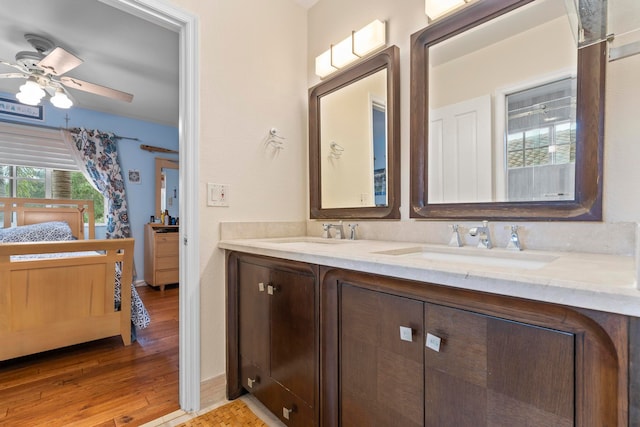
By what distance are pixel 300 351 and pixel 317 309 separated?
0.71 ft

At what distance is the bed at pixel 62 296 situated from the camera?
6.41 feet

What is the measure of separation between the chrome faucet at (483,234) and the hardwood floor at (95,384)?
5.55ft

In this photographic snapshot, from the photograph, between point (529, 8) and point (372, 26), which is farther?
point (372, 26)

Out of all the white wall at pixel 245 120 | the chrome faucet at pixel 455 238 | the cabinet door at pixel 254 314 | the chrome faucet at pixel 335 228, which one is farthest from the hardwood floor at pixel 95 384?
the chrome faucet at pixel 455 238

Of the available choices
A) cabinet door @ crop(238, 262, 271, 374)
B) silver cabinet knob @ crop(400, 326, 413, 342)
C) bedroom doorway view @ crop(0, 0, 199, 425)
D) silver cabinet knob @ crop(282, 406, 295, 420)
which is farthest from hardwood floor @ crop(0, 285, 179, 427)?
silver cabinet knob @ crop(400, 326, 413, 342)

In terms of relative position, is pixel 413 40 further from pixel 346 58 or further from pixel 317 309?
pixel 317 309

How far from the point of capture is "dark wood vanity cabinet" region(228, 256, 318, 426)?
3.83 ft

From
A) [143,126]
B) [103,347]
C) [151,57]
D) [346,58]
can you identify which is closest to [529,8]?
[346,58]

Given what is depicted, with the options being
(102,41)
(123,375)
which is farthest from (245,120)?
(123,375)

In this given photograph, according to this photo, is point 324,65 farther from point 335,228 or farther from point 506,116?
point 506,116

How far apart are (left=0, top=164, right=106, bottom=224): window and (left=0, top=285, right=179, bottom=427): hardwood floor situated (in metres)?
Answer: 2.46

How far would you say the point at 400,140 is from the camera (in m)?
1.53

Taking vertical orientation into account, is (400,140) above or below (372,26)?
below

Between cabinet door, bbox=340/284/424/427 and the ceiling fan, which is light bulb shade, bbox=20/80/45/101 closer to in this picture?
the ceiling fan
